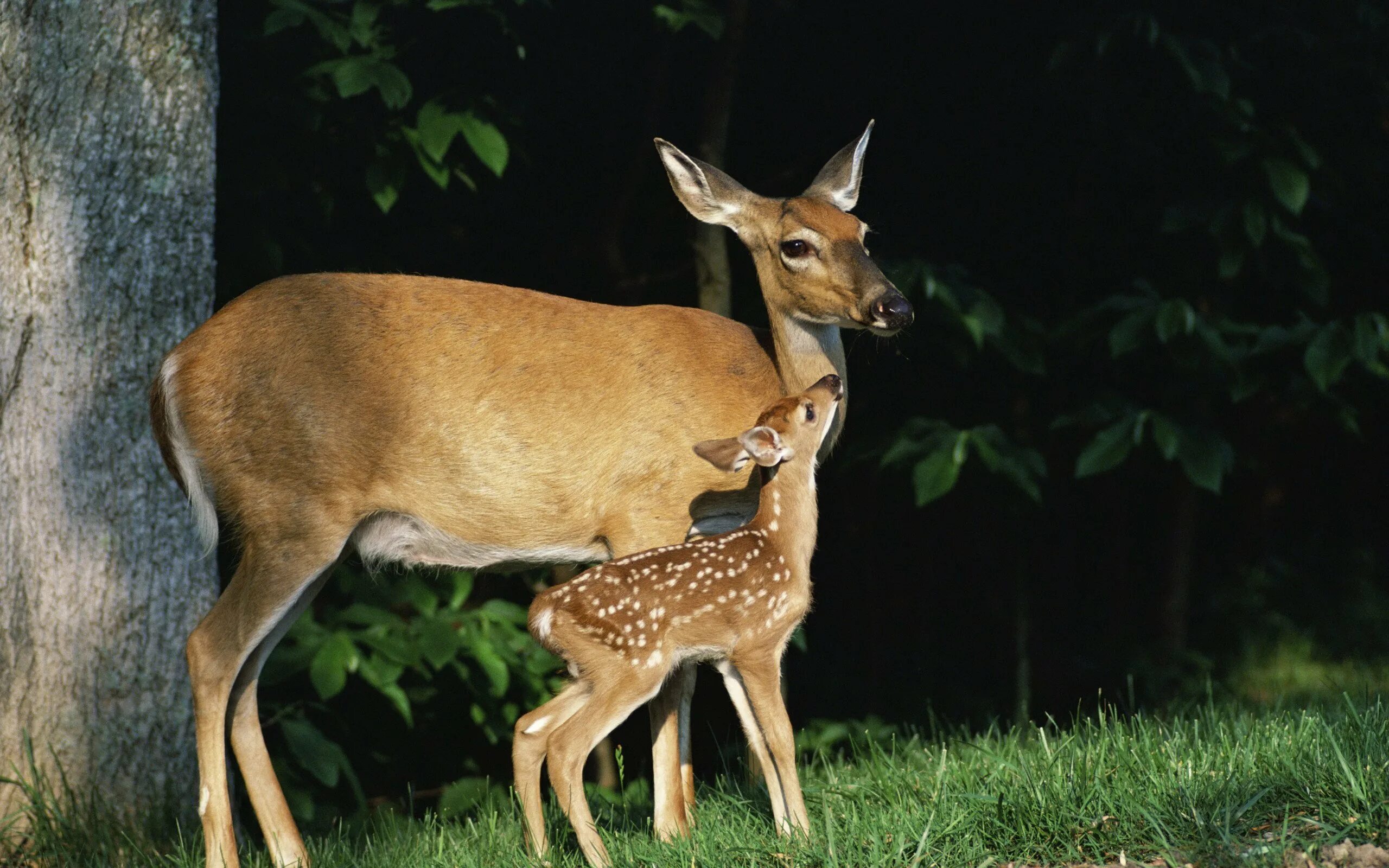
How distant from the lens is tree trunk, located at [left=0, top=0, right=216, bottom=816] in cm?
535

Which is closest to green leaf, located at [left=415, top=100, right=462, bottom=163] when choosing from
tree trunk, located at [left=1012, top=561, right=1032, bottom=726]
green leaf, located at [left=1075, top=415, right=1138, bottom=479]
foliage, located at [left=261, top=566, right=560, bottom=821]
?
foliage, located at [left=261, top=566, right=560, bottom=821]

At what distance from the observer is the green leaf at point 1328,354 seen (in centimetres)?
657

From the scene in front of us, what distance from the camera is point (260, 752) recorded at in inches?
202

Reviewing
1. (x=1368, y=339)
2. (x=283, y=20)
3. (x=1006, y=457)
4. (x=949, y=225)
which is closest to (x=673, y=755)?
(x=1006, y=457)

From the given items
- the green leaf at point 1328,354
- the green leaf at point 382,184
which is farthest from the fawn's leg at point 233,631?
the green leaf at point 1328,354

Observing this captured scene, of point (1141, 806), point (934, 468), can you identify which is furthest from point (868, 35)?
point (1141, 806)

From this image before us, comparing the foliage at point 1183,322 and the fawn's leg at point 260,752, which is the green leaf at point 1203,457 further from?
the fawn's leg at point 260,752

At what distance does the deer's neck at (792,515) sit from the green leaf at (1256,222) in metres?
3.51

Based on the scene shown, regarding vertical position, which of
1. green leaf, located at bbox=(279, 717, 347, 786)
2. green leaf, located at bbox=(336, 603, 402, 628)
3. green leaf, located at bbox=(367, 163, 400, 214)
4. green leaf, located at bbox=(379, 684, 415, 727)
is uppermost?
green leaf, located at bbox=(367, 163, 400, 214)

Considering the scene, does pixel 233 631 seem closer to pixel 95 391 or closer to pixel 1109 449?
pixel 95 391

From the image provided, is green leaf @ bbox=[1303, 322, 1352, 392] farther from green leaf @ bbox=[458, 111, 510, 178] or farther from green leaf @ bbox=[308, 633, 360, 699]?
green leaf @ bbox=[308, 633, 360, 699]

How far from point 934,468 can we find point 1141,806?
2910mm

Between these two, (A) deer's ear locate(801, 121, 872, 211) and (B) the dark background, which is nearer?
(A) deer's ear locate(801, 121, 872, 211)

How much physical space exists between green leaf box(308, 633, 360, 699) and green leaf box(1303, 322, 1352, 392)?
4.39 m
